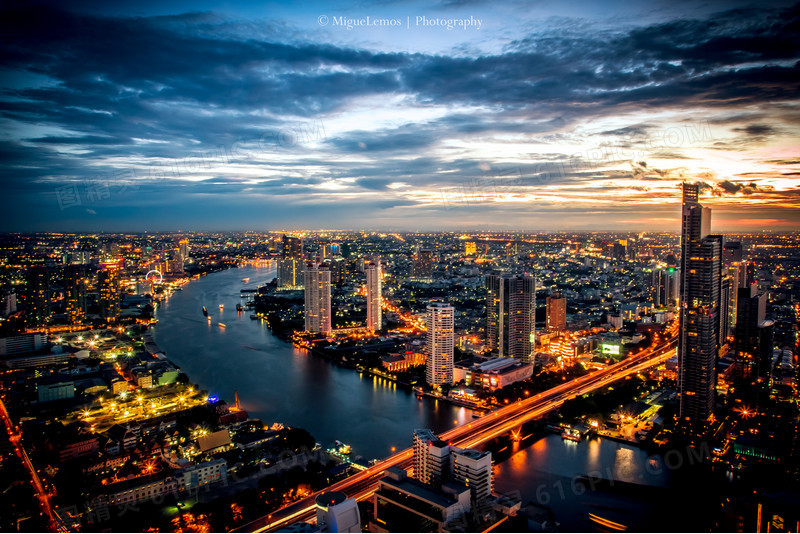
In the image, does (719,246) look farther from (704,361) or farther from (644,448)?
(644,448)

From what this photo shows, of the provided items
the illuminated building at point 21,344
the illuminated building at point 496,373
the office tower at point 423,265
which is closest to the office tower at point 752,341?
the illuminated building at point 496,373

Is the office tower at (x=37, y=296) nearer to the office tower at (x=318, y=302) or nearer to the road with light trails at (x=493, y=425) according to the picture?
the office tower at (x=318, y=302)

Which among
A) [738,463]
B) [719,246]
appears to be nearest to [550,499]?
[738,463]

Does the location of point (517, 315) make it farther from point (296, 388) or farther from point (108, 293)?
point (108, 293)

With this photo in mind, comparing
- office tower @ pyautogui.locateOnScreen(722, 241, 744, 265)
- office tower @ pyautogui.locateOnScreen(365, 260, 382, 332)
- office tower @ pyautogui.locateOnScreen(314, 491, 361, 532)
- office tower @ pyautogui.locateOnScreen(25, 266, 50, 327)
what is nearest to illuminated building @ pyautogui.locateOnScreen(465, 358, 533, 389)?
office tower @ pyautogui.locateOnScreen(722, 241, 744, 265)

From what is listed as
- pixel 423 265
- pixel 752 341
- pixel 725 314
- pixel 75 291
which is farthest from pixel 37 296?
pixel 725 314

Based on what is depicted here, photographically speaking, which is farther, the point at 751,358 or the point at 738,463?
the point at 751,358

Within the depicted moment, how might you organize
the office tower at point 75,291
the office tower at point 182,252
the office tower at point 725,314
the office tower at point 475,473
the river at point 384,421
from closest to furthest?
1. the office tower at point 475,473
2. the river at point 384,421
3. the office tower at point 725,314
4. the office tower at point 75,291
5. the office tower at point 182,252
